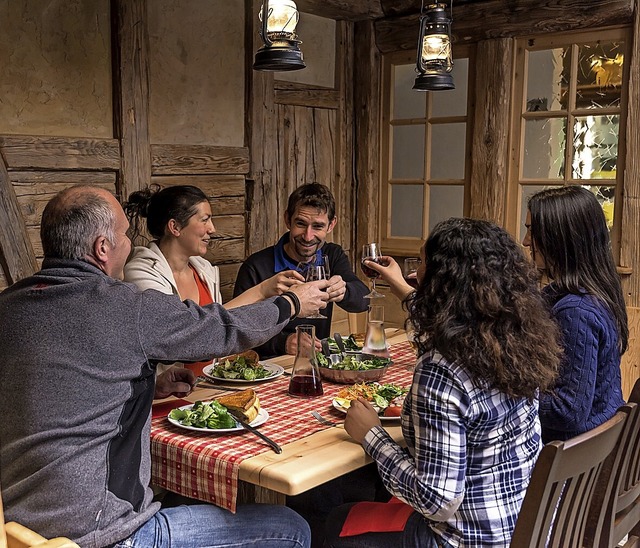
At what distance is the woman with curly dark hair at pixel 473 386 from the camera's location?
5.40ft

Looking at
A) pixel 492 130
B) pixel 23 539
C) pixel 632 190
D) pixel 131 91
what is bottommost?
pixel 23 539

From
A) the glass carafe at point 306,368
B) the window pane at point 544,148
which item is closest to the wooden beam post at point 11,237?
the glass carafe at point 306,368

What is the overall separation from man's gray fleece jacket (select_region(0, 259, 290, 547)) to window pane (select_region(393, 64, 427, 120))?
3641mm

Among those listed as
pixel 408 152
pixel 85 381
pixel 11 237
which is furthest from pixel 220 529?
pixel 408 152

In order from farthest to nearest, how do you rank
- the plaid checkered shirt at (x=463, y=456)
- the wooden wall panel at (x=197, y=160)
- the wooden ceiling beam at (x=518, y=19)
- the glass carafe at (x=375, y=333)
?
the wooden ceiling beam at (x=518, y=19)
the wooden wall panel at (x=197, y=160)
the glass carafe at (x=375, y=333)
the plaid checkered shirt at (x=463, y=456)

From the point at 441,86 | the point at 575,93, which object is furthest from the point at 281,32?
the point at 575,93

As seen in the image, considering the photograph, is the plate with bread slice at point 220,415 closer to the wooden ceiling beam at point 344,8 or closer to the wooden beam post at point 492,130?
the wooden beam post at point 492,130

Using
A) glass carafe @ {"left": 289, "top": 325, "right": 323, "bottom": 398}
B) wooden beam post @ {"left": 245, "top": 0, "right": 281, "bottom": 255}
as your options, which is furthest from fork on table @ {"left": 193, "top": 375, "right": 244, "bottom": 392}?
wooden beam post @ {"left": 245, "top": 0, "right": 281, "bottom": 255}

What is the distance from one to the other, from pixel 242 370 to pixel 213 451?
67cm

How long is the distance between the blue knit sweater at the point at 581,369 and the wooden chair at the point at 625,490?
98 millimetres

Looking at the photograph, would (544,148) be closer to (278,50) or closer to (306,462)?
(278,50)

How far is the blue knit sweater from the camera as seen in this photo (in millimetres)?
2049

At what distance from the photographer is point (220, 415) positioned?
2031 millimetres

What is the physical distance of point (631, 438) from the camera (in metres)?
1.99
